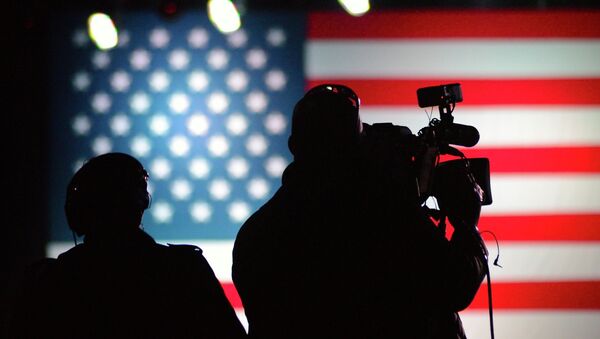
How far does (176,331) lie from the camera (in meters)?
1.15

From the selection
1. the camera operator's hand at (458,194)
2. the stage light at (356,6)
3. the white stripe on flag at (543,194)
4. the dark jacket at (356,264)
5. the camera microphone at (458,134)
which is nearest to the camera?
the dark jacket at (356,264)

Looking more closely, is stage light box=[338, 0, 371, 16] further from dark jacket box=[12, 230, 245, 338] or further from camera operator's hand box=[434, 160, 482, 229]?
dark jacket box=[12, 230, 245, 338]

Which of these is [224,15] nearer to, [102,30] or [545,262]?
[102,30]

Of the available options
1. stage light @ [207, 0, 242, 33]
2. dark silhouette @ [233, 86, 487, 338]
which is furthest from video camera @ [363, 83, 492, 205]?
stage light @ [207, 0, 242, 33]

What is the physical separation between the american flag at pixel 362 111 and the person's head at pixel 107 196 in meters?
1.45

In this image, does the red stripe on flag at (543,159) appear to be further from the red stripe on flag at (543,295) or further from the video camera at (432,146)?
the video camera at (432,146)

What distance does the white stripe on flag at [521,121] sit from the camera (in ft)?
8.33

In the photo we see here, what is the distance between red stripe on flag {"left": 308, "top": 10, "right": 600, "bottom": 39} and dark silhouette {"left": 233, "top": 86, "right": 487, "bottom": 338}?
1544 mm

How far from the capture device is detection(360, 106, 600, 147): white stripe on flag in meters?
2.54

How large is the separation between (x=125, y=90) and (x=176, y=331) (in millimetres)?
1695

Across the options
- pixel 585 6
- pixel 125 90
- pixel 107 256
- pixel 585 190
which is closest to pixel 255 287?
pixel 107 256

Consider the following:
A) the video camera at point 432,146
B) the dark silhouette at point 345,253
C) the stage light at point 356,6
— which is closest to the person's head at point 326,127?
the dark silhouette at point 345,253

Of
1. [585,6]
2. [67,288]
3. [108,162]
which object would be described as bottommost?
[67,288]

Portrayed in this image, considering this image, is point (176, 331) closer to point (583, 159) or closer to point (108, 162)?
point (108, 162)
